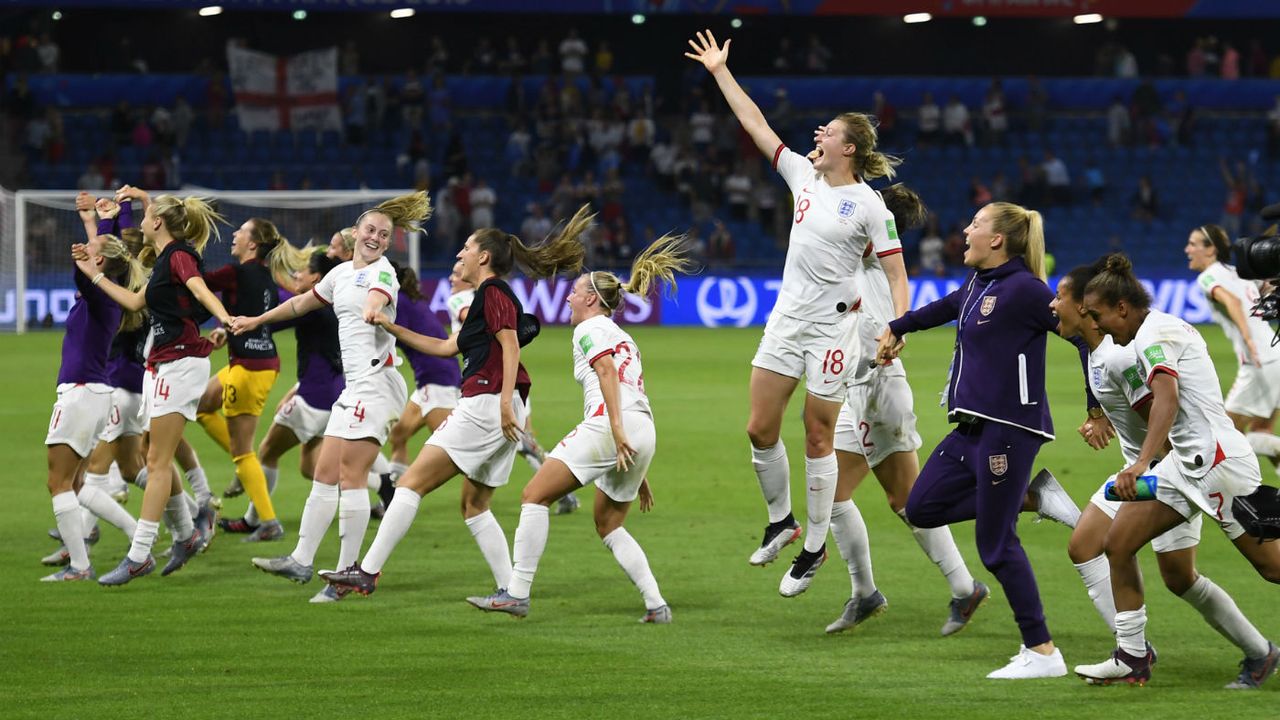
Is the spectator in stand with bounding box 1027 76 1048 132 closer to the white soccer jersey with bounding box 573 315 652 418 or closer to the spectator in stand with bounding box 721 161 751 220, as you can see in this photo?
the spectator in stand with bounding box 721 161 751 220

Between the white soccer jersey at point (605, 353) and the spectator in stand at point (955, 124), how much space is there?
30896mm

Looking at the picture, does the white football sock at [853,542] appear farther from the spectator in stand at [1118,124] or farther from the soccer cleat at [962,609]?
the spectator in stand at [1118,124]

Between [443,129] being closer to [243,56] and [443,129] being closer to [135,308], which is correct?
[243,56]

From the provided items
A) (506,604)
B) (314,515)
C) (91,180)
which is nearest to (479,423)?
(506,604)

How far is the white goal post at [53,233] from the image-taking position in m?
28.9

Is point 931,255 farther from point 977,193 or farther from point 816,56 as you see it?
point 816,56

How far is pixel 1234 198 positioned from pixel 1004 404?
107 ft

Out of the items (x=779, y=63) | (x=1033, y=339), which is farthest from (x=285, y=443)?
(x=779, y=63)

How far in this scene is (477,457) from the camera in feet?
27.1

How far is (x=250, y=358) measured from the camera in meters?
10.5

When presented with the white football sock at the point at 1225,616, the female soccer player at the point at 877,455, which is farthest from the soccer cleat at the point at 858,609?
the white football sock at the point at 1225,616

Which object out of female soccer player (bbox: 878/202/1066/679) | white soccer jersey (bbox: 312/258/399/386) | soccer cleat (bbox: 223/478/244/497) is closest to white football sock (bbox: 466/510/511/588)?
white soccer jersey (bbox: 312/258/399/386)

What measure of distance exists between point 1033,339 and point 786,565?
10.7 ft

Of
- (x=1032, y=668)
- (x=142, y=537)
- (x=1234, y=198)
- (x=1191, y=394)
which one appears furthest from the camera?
(x=1234, y=198)
